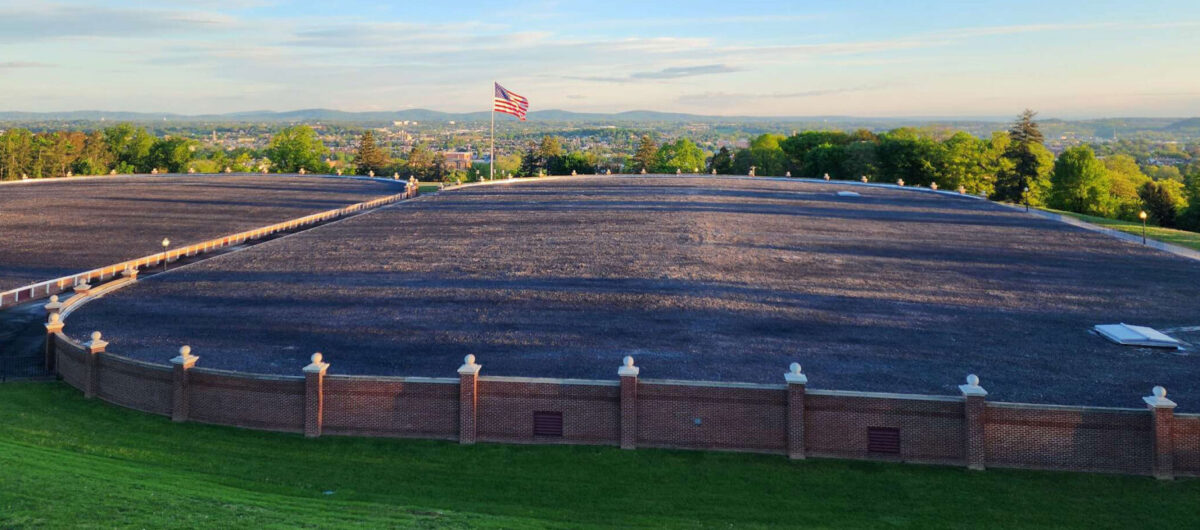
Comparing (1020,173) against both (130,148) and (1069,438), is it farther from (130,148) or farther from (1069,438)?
(130,148)

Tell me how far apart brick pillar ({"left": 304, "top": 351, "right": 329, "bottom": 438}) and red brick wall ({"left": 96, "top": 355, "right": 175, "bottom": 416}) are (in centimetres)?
417

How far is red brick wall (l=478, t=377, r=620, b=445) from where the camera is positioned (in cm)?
2288

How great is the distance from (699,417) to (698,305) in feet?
40.5

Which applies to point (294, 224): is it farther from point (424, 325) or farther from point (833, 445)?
point (833, 445)

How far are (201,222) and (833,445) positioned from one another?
58.1 meters

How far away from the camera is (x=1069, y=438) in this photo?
2131cm

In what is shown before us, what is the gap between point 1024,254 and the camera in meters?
48.2

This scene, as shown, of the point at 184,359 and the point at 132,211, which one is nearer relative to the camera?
the point at 184,359

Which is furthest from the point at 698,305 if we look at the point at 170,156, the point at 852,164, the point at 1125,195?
the point at 170,156

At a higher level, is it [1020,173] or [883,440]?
[1020,173]

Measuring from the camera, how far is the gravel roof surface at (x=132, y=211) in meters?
50.2

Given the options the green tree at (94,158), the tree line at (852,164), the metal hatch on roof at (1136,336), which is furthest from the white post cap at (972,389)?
the green tree at (94,158)

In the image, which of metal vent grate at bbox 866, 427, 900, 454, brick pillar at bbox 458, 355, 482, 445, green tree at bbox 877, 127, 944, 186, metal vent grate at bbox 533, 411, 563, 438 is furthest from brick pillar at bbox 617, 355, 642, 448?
green tree at bbox 877, 127, 944, 186

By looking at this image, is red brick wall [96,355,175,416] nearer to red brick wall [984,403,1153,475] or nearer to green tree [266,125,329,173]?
red brick wall [984,403,1153,475]
